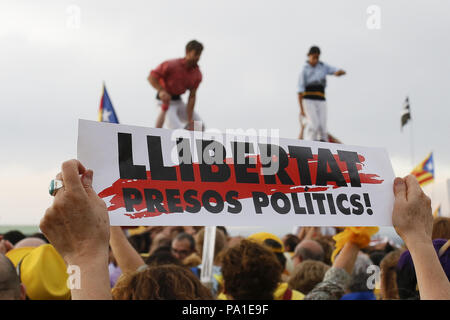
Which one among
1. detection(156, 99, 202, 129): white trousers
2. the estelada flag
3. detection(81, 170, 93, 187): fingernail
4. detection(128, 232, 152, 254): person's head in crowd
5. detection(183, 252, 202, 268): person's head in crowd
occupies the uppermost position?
detection(156, 99, 202, 129): white trousers

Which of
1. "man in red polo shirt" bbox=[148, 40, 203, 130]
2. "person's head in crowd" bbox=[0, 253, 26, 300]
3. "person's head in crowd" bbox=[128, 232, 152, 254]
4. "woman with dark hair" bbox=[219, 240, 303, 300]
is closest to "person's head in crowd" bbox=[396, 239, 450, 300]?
"woman with dark hair" bbox=[219, 240, 303, 300]

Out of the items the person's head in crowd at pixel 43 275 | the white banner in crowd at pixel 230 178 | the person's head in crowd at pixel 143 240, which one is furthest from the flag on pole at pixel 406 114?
the person's head in crowd at pixel 43 275

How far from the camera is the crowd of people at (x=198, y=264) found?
101 cm

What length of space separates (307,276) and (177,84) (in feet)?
13.6

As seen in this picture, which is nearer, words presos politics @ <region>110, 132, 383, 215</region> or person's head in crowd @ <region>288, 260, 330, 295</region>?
words presos politics @ <region>110, 132, 383, 215</region>

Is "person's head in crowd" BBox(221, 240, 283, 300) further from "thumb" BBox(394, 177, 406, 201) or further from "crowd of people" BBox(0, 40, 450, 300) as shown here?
"thumb" BBox(394, 177, 406, 201)

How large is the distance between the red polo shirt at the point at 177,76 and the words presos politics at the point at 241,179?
4864 mm

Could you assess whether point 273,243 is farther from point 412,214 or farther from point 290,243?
point 290,243

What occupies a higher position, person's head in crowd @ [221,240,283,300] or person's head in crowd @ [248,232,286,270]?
person's head in crowd @ [248,232,286,270]

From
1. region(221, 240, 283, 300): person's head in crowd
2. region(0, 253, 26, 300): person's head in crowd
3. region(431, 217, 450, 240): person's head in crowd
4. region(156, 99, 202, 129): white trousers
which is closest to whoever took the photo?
region(0, 253, 26, 300): person's head in crowd

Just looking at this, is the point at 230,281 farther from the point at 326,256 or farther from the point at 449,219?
the point at 326,256

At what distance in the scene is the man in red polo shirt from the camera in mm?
6219

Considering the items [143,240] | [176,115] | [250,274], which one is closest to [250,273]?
[250,274]
